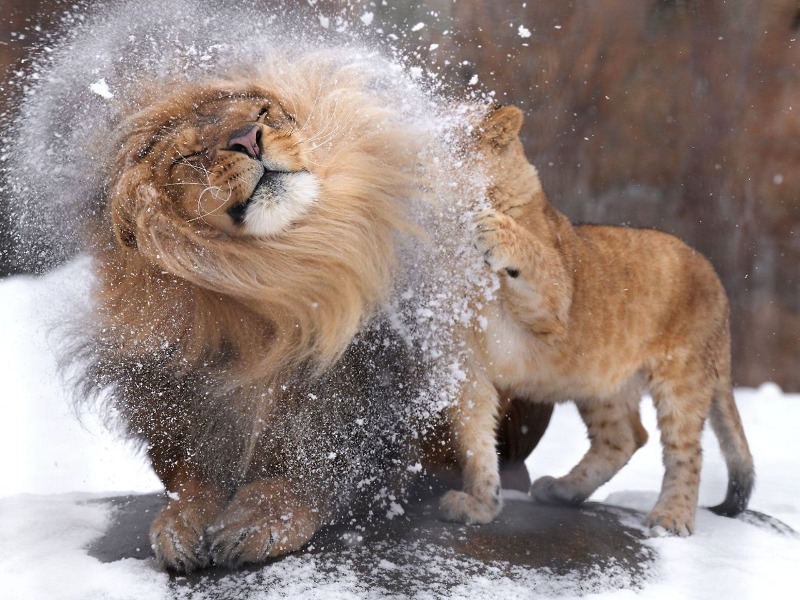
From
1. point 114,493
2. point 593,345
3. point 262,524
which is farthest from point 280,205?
point 114,493

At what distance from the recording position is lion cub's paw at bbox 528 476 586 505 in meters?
1.34

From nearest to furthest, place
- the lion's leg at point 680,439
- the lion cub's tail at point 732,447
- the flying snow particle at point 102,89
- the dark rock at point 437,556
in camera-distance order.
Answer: the dark rock at point 437,556 < the flying snow particle at point 102,89 < the lion's leg at point 680,439 < the lion cub's tail at point 732,447

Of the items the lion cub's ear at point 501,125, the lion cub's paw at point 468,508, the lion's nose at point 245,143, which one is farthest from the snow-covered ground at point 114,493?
the lion cub's ear at point 501,125

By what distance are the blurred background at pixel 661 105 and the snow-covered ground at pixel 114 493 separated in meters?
0.37

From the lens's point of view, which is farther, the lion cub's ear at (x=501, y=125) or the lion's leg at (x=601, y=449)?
the lion's leg at (x=601, y=449)

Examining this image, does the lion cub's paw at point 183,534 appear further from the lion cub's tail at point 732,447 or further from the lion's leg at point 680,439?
the lion cub's tail at point 732,447

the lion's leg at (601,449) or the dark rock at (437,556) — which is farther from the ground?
the lion's leg at (601,449)

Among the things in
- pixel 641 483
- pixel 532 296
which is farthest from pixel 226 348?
pixel 641 483

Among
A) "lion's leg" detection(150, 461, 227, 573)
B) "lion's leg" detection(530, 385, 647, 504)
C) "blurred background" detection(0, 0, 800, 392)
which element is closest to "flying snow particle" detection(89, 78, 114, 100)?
"blurred background" detection(0, 0, 800, 392)

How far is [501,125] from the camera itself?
118 centimetres

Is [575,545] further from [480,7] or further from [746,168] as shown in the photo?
[746,168]

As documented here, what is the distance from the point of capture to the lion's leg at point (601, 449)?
135 cm

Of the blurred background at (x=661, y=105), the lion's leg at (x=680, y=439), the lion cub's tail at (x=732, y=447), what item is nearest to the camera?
the lion's leg at (x=680, y=439)

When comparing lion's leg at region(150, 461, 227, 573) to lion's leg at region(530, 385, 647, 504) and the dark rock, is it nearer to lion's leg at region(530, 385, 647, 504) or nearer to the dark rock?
the dark rock
